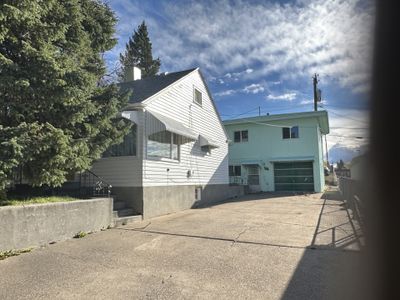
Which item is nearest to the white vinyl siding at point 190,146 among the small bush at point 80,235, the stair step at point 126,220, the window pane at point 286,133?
the stair step at point 126,220

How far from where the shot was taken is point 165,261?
5.83 meters

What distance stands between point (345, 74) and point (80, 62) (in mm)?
8174

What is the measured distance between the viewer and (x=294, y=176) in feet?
78.1

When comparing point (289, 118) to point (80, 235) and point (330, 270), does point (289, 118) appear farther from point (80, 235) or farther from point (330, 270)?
point (330, 270)

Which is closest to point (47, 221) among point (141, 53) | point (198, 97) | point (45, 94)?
point (45, 94)

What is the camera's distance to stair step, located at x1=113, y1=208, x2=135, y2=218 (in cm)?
990

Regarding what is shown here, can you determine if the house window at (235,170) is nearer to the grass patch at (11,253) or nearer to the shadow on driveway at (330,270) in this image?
the shadow on driveway at (330,270)

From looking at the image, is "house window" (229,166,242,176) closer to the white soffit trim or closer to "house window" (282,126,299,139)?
"house window" (282,126,299,139)

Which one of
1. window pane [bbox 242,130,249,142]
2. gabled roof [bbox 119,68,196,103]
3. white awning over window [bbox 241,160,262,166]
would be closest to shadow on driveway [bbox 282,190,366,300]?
gabled roof [bbox 119,68,196,103]

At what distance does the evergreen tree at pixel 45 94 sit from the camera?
21.4 feet

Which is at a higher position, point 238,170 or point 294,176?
point 238,170

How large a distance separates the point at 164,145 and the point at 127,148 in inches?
67.0

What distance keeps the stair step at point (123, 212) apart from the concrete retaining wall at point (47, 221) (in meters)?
0.91

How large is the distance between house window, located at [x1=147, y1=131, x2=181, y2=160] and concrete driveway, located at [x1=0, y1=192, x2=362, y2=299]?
3637mm
